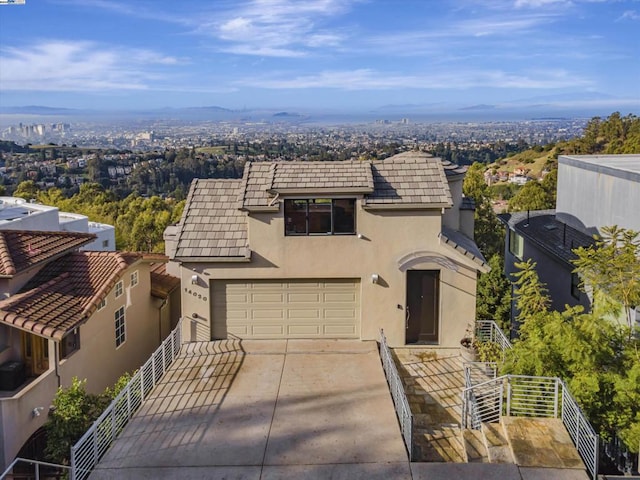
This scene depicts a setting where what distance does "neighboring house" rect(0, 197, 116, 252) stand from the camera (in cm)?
2531

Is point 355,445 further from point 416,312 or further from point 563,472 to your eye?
point 416,312

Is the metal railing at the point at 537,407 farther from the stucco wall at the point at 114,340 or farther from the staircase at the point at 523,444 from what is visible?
the stucco wall at the point at 114,340

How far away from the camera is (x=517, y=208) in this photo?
121ft

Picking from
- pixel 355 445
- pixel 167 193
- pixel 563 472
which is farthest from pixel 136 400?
pixel 167 193

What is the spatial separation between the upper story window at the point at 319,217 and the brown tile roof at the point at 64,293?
4.83m

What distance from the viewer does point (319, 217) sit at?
15102mm

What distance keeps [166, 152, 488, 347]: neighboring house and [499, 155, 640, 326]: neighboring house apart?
4.06m

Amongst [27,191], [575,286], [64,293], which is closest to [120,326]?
[64,293]

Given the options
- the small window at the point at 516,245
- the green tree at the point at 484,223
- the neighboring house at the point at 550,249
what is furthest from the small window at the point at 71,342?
the green tree at the point at 484,223

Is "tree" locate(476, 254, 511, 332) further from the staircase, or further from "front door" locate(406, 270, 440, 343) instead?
the staircase

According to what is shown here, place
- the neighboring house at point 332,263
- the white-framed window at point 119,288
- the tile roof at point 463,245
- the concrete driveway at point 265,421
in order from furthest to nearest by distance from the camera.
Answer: the white-framed window at point 119,288
the neighboring house at point 332,263
the tile roof at point 463,245
the concrete driveway at point 265,421

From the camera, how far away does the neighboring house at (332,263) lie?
14.8m

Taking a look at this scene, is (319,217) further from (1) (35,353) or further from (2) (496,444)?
(1) (35,353)

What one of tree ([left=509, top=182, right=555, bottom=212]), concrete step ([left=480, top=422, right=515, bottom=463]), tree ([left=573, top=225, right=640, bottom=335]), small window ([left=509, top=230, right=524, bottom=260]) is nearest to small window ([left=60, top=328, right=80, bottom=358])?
concrete step ([left=480, top=422, right=515, bottom=463])
